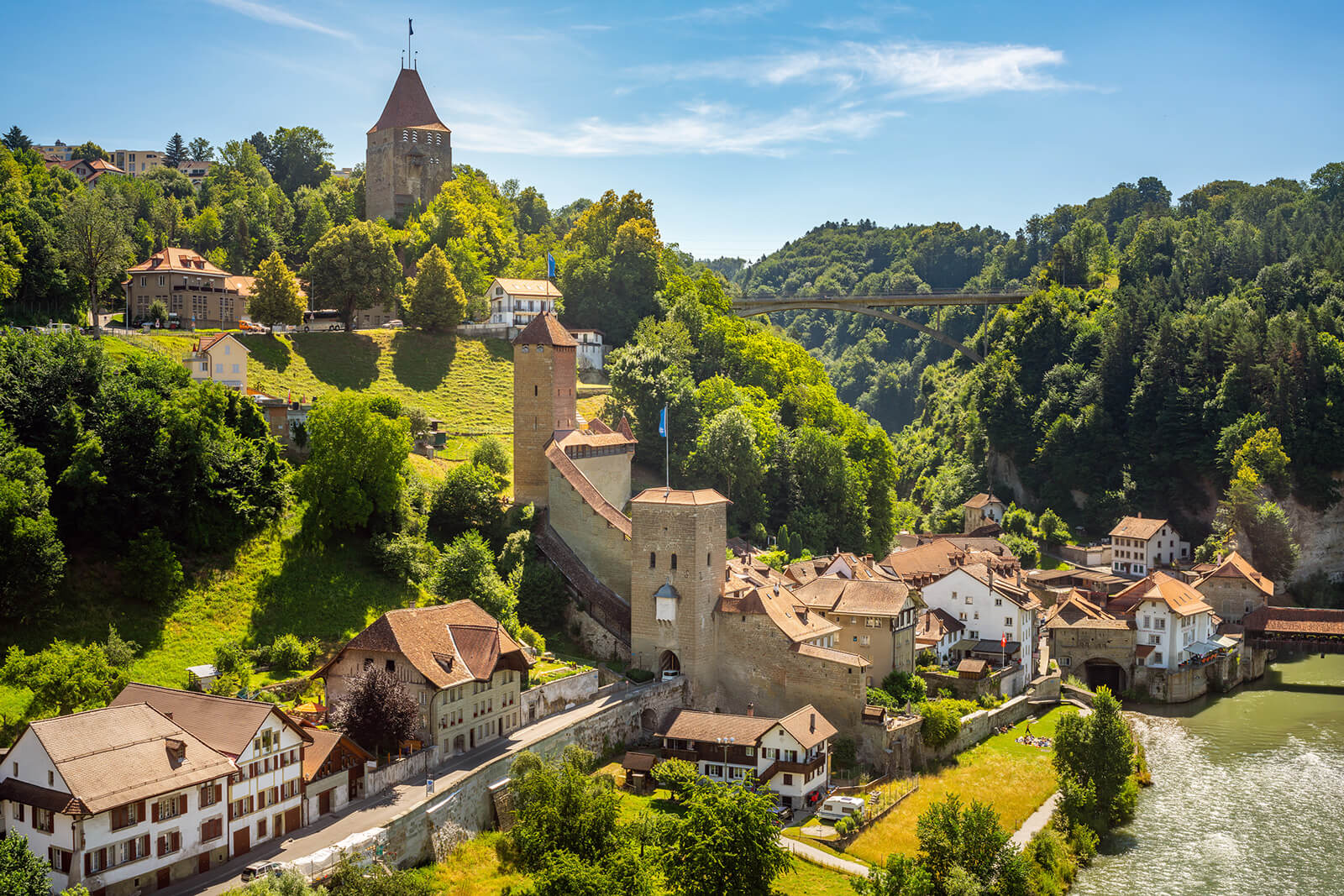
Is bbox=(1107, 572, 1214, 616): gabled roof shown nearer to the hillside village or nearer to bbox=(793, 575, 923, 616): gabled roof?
the hillside village

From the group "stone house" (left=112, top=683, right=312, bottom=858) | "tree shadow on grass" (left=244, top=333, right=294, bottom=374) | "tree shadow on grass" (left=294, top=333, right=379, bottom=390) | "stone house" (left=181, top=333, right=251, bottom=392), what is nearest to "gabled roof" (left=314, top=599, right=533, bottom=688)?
"stone house" (left=112, top=683, right=312, bottom=858)

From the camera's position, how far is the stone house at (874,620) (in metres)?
50.8

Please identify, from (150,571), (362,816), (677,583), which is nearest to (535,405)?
(677,583)

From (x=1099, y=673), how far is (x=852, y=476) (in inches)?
753

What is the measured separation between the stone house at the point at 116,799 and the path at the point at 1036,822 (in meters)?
24.5

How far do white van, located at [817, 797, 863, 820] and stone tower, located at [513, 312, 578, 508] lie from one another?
19.7 m

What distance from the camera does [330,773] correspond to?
3359 centimetres

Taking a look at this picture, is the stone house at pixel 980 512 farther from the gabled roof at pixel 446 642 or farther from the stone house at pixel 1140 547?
the gabled roof at pixel 446 642

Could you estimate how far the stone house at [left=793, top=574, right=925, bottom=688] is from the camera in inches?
2000

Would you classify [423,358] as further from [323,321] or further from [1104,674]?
[1104,674]

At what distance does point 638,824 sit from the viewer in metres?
36.3

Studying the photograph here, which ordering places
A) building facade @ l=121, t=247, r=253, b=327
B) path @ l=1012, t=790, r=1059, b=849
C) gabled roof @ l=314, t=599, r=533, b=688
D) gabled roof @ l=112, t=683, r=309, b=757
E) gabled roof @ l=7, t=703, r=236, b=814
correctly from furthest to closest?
building facade @ l=121, t=247, r=253, b=327 < path @ l=1012, t=790, r=1059, b=849 < gabled roof @ l=314, t=599, r=533, b=688 < gabled roof @ l=112, t=683, r=309, b=757 < gabled roof @ l=7, t=703, r=236, b=814

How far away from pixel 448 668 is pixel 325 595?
28.9 feet

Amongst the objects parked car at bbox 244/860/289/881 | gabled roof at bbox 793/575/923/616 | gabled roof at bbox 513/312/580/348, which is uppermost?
gabled roof at bbox 513/312/580/348
